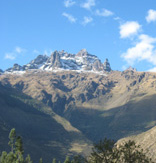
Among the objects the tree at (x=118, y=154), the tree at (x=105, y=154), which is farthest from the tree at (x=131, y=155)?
the tree at (x=105, y=154)

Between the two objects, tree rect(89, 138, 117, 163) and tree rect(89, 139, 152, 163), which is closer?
tree rect(89, 139, 152, 163)

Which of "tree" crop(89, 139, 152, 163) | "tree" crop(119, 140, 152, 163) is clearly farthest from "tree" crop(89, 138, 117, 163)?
"tree" crop(119, 140, 152, 163)

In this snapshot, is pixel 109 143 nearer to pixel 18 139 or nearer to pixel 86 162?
pixel 86 162

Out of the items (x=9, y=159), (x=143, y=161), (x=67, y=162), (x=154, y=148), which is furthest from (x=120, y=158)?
(x=154, y=148)

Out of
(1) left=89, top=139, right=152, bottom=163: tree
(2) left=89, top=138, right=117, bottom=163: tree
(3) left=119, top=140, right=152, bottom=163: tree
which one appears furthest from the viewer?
(2) left=89, top=138, right=117, bottom=163: tree

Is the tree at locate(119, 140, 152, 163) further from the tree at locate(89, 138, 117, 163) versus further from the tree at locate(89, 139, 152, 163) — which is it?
the tree at locate(89, 138, 117, 163)

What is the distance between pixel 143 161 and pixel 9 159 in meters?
84.4

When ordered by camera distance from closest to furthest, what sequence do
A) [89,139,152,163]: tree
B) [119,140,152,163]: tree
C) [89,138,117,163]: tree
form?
[119,140,152,163]: tree → [89,139,152,163]: tree → [89,138,117,163]: tree

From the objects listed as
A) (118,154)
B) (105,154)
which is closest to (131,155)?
(118,154)

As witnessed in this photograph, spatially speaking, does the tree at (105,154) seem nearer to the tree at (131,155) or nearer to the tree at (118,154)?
the tree at (118,154)

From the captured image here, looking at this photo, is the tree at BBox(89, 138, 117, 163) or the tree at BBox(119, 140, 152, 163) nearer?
the tree at BBox(119, 140, 152, 163)

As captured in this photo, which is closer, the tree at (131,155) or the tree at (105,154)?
the tree at (131,155)

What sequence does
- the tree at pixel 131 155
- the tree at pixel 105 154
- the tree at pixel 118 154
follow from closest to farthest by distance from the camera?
the tree at pixel 131 155, the tree at pixel 118 154, the tree at pixel 105 154

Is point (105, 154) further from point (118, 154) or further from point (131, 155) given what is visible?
point (131, 155)
